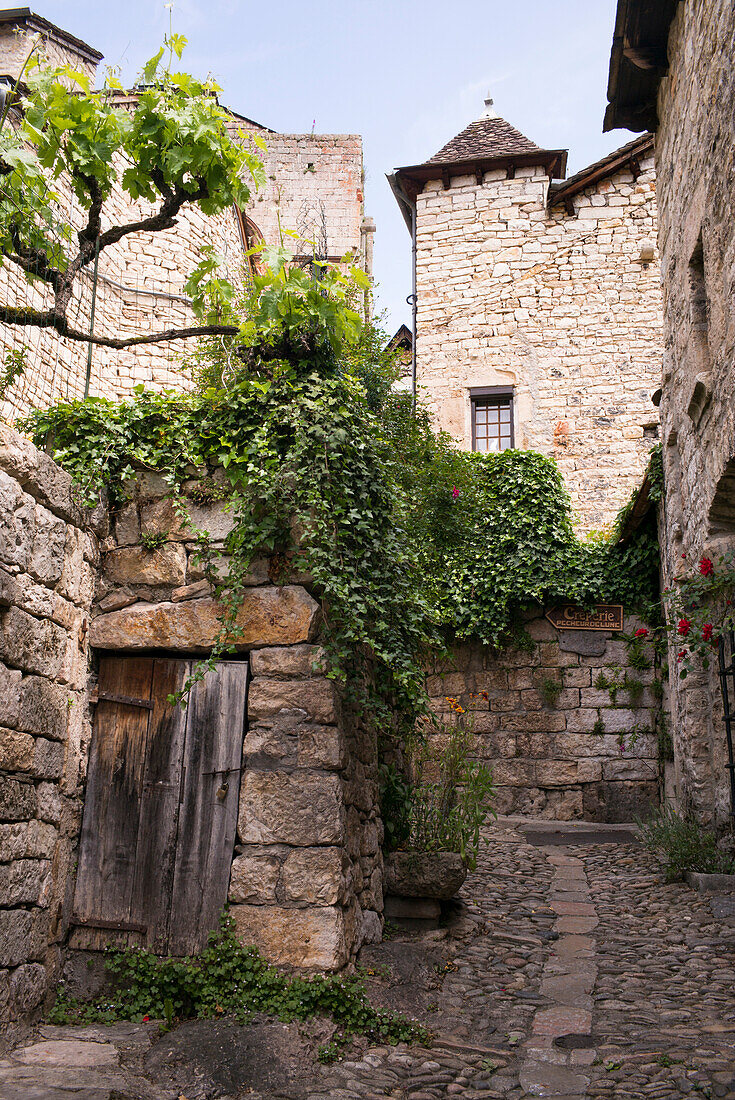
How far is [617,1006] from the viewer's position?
13.1 ft

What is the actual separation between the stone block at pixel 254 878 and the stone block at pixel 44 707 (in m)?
1.00

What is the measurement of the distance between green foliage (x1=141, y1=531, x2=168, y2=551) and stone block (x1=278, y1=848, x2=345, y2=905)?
1616mm

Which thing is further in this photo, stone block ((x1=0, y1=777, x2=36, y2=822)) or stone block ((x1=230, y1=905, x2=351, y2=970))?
stone block ((x1=230, y1=905, x2=351, y2=970))

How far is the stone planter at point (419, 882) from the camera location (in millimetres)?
4848

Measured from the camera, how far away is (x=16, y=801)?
3.59 metres

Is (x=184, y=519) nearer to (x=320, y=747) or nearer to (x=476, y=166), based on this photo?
(x=320, y=747)

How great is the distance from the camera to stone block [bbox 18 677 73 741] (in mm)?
3672

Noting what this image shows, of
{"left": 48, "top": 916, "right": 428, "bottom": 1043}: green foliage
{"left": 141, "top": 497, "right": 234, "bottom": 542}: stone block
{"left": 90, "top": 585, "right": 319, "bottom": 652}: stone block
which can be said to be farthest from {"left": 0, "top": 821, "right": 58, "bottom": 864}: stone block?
{"left": 141, "top": 497, "right": 234, "bottom": 542}: stone block

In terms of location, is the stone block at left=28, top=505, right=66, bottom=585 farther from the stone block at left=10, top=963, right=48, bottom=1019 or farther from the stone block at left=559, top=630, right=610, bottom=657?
the stone block at left=559, top=630, right=610, bottom=657

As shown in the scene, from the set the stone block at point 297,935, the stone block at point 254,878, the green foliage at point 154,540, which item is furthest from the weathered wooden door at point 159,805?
the green foliage at point 154,540

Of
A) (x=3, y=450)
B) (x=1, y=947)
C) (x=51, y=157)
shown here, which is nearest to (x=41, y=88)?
(x=51, y=157)

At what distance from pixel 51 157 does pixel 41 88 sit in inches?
11.5

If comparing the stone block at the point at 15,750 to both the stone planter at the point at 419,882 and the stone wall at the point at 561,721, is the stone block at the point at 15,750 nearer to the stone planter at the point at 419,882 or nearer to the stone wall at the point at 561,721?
the stone planter at the point at 419,882

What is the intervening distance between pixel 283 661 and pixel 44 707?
1079 mm
